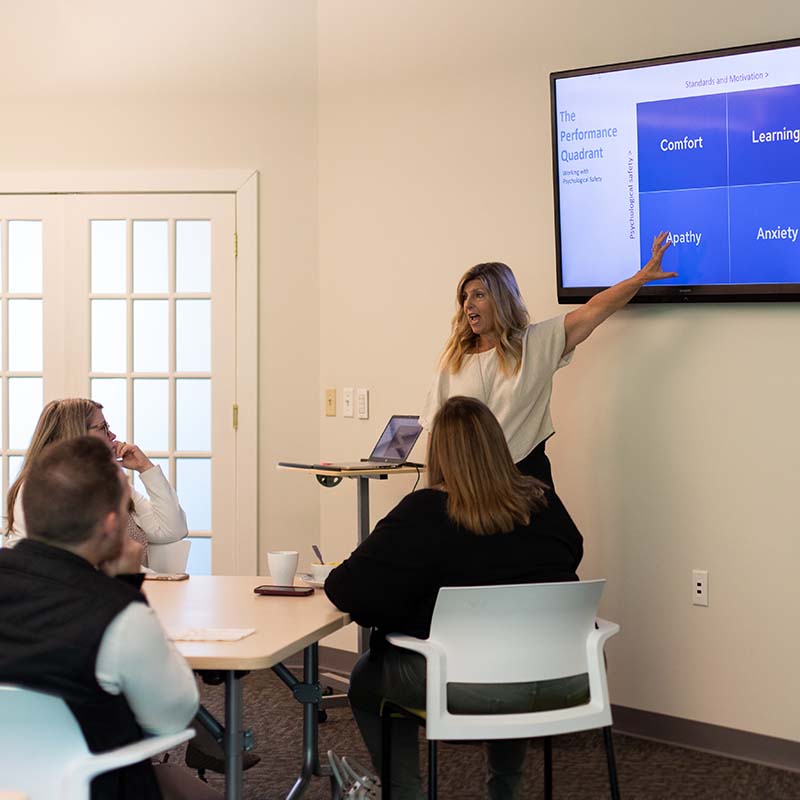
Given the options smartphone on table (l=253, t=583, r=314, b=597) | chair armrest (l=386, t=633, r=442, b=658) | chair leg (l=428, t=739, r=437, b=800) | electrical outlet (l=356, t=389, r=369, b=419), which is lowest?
chair leg (l=428, t=739, r=437, b=800)

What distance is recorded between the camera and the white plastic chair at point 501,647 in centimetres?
243

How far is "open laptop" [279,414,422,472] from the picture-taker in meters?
4.39

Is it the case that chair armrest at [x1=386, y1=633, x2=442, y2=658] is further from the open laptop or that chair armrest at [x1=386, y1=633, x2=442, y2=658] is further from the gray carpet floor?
the open laptop

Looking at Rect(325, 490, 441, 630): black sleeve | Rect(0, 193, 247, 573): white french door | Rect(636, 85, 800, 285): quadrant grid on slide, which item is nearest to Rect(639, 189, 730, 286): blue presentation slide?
Rect(636, 85, 800, 285): quadrant grid on slide

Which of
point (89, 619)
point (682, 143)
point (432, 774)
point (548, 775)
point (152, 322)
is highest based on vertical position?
point (682, 143)

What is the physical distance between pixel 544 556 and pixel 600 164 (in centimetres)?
182

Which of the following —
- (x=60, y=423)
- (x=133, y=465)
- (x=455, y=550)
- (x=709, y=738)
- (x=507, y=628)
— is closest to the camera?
(x=507, y=628)

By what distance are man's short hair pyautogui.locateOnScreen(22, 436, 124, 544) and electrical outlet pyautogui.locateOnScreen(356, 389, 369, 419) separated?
3081 mm

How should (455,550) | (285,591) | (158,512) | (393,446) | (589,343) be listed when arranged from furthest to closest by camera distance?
(393,446)
(589,343)
(158,512)
(285,591)
(455,550)

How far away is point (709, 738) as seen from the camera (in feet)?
12.9

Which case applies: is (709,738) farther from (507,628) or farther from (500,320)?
(507,628)

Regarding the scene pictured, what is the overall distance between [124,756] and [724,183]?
276cm

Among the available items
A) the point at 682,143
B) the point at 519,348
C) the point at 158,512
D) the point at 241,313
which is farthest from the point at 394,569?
the point at 241,313

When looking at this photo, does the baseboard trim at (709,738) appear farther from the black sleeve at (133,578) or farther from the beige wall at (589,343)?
the black sleeve at (133,578)
